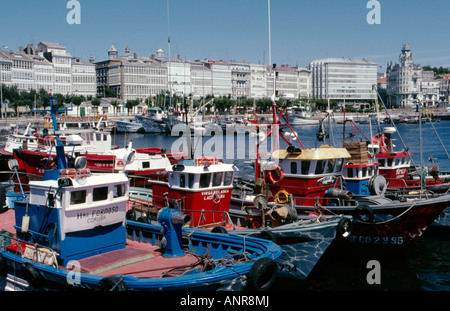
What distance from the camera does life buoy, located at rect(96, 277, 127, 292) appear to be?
11.3 meters

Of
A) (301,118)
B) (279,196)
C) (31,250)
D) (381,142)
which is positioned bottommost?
(31,250)

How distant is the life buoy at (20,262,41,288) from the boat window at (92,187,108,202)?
2.27 m

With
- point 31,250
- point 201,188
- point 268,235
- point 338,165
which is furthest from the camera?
point 338,165

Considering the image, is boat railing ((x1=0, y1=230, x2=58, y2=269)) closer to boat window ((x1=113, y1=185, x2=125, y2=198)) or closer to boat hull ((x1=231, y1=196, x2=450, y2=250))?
boat window ((x1=113, y1=185, x2=125, y2=198))

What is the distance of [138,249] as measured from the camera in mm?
14883

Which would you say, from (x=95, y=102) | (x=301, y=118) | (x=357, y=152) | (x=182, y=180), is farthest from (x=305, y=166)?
(x=301, y=118)

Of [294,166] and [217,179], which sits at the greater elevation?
[294,166]

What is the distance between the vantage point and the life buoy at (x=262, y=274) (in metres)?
12.1

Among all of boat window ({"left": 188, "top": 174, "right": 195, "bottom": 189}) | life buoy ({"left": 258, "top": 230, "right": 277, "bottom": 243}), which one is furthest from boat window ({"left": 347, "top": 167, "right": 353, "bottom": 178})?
boat window ({"left": 188, "top": 174, "right": 195, "bottom": 189})

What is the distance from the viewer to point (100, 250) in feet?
46.6

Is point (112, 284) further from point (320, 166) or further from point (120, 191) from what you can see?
point (320, 166)

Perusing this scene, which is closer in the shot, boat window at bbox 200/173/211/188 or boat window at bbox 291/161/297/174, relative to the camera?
boat window at bbox 200/173/211/188

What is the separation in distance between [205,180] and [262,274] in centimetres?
654

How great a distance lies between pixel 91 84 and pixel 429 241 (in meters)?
145
